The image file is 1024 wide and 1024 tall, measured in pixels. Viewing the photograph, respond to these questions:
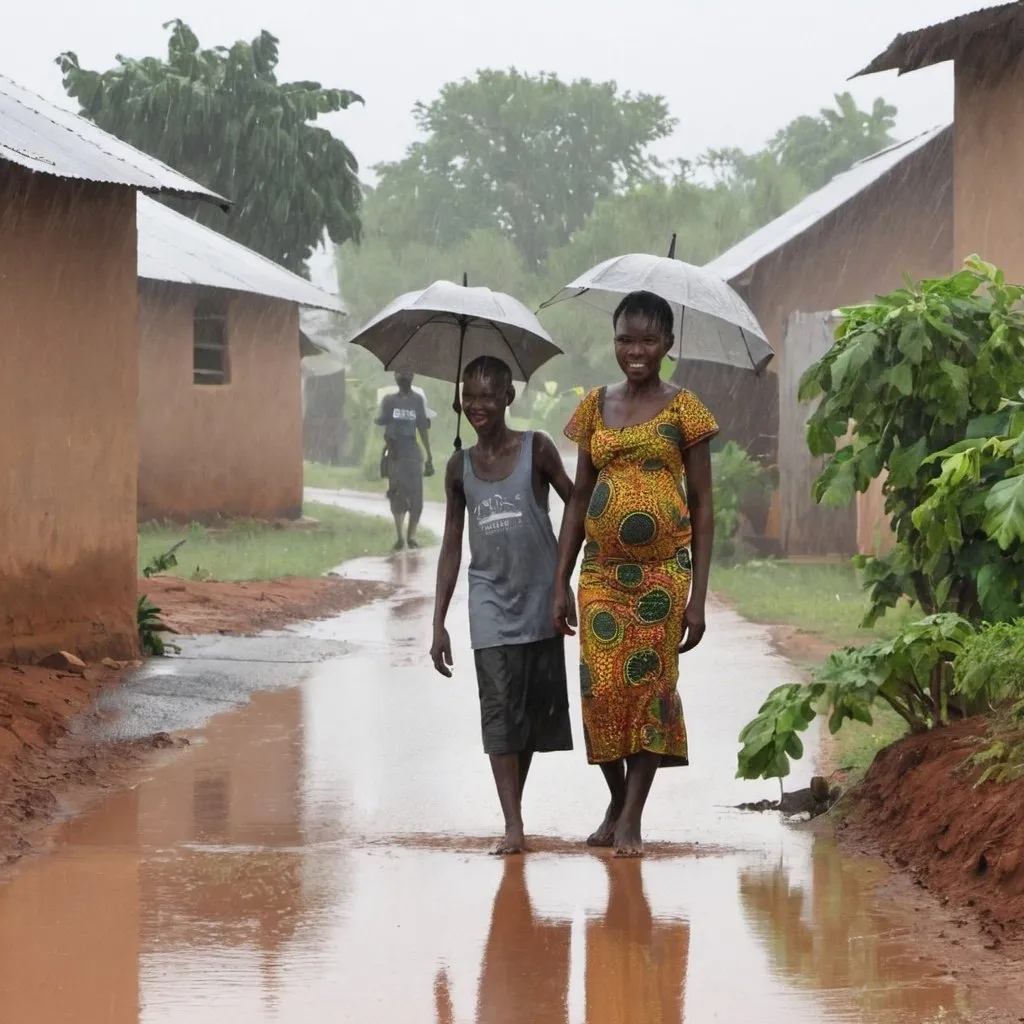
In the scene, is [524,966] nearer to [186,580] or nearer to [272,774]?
[272,774]

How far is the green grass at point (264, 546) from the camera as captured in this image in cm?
1833

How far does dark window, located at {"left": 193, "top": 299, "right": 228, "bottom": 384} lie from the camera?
971 inches

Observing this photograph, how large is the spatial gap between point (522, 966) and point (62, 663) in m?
6.01

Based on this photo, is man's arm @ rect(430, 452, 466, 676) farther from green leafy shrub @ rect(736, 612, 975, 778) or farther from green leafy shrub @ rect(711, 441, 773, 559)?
green leafy shrub @ rect(711, 441, 773, 559)

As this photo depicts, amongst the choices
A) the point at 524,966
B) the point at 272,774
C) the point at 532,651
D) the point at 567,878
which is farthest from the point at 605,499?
the point at 272,774

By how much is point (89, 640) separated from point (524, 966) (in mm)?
6494

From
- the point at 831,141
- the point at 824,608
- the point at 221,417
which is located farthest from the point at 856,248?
the point at 831,141

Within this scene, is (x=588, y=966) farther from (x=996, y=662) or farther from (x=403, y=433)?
(x=403, y=433)

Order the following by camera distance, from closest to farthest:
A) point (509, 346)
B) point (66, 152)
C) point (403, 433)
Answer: point (509, 346), point (66, 152), point (403, 433)

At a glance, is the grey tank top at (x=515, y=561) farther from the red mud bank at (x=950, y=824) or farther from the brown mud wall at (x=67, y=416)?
the brown mud wall at (x=67, y=416)

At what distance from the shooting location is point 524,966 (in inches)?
192

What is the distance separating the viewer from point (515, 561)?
6562 mm

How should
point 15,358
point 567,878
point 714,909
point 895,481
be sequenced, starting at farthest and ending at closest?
point 15,358 → point 895,481 → point 567,878 → point 714,909

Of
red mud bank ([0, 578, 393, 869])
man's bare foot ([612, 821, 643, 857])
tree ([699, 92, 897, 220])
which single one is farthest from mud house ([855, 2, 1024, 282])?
tree ([699, 92, 897, 220])
